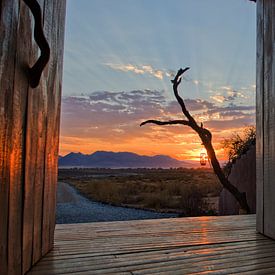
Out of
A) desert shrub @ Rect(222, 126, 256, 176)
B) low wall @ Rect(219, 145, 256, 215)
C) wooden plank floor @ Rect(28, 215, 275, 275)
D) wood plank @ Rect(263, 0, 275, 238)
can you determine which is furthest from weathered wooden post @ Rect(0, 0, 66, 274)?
desert shrub @ Rect(222, 126, 256, 176)

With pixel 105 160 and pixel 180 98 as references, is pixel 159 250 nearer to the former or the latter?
pixel 180 98

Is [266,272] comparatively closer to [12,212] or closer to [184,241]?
[184,241]

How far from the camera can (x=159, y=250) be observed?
1730 mm

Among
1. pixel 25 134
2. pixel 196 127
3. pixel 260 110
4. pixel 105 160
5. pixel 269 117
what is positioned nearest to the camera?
pixel 25 134

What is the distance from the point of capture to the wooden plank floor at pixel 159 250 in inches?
56.8

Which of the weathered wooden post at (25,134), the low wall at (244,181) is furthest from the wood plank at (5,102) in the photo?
the low wall at (244,181)

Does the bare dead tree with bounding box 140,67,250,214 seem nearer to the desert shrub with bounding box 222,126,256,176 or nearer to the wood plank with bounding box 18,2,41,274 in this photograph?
the desert shrub with bounding box 222,126,256,176

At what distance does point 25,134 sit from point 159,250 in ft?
3.24

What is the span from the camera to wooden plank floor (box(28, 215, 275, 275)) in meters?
1.44

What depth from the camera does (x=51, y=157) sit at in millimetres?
1689

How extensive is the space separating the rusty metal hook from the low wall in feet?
13.6

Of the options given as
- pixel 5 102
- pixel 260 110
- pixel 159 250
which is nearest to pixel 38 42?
pixel 5 102

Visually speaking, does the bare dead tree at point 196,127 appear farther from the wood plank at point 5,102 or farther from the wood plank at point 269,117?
the wood plank at point 5,102

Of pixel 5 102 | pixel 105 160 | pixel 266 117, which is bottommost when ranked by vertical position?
pixel 105 160
